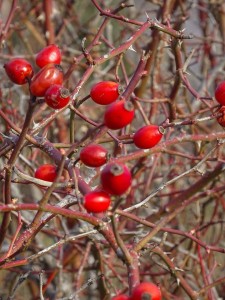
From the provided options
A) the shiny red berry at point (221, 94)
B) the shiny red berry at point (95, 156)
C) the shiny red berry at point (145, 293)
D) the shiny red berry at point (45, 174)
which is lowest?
the shiny red berry at point (145, 293)

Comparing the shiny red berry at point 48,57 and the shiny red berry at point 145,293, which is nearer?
the shiny red berry at point 145,293

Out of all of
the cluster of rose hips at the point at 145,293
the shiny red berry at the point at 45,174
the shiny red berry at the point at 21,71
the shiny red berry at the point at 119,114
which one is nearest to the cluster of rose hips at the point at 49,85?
the shiny red berry at the point at 21,71

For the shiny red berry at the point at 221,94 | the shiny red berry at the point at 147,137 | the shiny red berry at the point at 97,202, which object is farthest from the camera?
the shiny red berry at the point at 221,94

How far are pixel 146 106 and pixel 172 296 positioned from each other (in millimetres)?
1674

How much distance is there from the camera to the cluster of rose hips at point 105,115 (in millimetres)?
1106

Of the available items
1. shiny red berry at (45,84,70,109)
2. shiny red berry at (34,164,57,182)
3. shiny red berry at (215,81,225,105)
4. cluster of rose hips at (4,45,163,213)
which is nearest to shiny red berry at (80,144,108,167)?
cluster of rose hips at (4,45,163,213)

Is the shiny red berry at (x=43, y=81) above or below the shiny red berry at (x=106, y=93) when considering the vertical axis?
below

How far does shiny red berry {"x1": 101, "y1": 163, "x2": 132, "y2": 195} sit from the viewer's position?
42.9 inches

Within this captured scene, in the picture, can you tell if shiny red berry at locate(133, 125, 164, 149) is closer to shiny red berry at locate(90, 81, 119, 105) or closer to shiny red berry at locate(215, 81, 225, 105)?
shiny red berry at locate(90, 81, 119, 105)

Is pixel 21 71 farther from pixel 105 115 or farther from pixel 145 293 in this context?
pixel 145 293

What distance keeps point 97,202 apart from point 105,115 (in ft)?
0.56

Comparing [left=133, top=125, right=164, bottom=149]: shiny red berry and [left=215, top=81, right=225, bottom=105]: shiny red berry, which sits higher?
[left=215, top=81, right=225, bottom=105]: shiny red berry

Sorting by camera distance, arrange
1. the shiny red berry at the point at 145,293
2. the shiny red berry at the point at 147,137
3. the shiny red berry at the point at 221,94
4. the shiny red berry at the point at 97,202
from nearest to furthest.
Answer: the shiny red berry at the point at 145,293, the shiny red berry at the point at 97,202, the shiny red berry at the point at 147,137, the shiny red berry at the point at 221,94

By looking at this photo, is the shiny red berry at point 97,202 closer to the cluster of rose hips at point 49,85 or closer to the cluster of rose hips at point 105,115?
the cluster of rose hips at point 105,115
